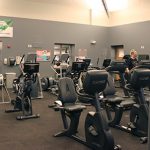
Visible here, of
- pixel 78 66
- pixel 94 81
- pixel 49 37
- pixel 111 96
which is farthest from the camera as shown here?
pixel 49 37

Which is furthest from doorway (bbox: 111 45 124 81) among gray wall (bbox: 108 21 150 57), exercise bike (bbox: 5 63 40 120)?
exercise bike (bbox: 5 63 40 120)

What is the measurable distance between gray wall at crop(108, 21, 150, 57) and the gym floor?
6.57m

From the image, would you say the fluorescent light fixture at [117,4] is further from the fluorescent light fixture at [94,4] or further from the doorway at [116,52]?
the doorway at [116,52]

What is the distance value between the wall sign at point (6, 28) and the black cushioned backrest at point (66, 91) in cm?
720

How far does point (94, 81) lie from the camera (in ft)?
12.4

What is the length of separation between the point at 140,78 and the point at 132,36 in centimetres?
868

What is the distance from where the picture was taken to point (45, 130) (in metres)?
5.02

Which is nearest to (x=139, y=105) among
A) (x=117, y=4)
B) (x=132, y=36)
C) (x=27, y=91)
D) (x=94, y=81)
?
(x=94, y=81)

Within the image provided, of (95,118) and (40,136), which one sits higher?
(95,118)

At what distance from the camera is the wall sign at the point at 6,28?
11023mm

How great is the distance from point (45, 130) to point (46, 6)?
843 cm

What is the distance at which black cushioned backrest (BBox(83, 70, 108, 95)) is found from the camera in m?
3.75

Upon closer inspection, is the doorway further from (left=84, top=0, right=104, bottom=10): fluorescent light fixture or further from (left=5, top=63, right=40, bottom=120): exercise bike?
(left=5, top=63, right=40, bottom=120): exercise bike

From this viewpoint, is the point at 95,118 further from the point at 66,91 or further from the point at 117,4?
the point at 117,4
